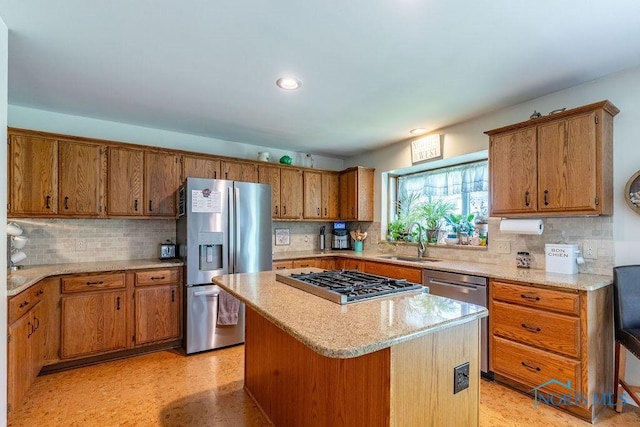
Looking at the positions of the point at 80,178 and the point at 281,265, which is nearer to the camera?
the point at 80,178

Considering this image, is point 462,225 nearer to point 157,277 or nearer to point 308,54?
point 308,54

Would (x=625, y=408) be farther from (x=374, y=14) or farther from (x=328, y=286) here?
(x=374, y=14)

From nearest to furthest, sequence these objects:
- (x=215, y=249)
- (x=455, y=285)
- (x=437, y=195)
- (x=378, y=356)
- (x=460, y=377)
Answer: (x=378, y=356)
(x=460, y=377)
(x=455, y=285)
(x=215, y=249)
(x=437, y=195)

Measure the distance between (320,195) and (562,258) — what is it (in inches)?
117

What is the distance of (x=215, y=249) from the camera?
3322mm

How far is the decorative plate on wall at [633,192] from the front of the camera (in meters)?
2.23

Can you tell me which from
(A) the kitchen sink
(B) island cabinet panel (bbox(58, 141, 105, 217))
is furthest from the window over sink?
(B) island cabinet panel (bbox(58, 141, 105, 217))

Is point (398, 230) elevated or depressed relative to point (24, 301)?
elevated

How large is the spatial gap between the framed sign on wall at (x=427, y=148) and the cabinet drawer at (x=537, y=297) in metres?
1.71

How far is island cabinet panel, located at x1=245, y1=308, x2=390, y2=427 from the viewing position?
4.10ft

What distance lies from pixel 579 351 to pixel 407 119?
94.8 inches

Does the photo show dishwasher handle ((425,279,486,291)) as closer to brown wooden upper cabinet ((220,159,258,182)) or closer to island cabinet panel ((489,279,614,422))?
island cabinet panel ((489,279,614,422))

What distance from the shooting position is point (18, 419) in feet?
6.84

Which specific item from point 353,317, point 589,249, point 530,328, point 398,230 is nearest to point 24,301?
point 353,317
